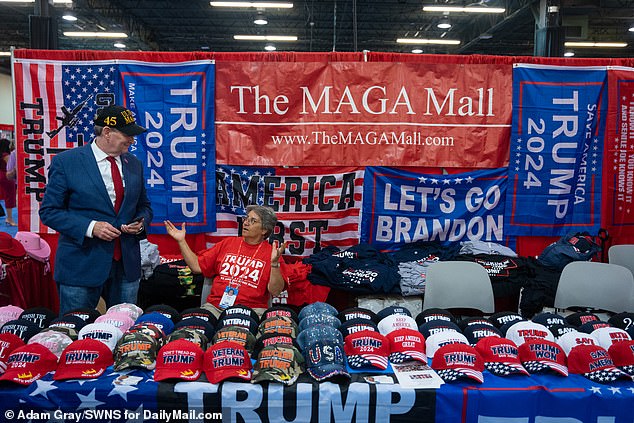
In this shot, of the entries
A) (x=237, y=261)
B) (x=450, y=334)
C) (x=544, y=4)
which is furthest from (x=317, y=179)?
(x=544, y=4)

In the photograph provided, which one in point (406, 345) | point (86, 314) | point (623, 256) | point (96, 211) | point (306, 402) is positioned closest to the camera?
point (306, 402)

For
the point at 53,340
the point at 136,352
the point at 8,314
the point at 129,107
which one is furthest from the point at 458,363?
the point at 129,107

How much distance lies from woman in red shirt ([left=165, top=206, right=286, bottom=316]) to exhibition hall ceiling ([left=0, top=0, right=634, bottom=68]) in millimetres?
8244

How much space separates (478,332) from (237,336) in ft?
3.03

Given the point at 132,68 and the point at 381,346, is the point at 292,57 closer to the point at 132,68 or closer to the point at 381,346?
the point at 132,68

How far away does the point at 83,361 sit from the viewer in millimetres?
1719

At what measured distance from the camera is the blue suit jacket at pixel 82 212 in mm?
2521

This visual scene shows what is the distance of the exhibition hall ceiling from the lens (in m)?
12.1

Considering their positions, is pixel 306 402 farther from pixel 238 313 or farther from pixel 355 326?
pixel 238 313

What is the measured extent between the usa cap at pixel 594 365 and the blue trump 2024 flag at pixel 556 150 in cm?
266

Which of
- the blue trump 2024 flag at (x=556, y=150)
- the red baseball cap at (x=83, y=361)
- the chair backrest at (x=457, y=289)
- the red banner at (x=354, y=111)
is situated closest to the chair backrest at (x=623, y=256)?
the blue trump 2024 flag at (x=556, y=150)

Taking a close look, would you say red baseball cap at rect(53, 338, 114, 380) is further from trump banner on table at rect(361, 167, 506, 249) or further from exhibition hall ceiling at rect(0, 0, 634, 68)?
exhibition hall ceiling at rect(0, 0, 634, 68)

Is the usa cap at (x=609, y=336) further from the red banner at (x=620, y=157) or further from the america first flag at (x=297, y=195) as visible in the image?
the red banner at (x=620, y=157)

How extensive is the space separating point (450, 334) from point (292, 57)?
115 inches
